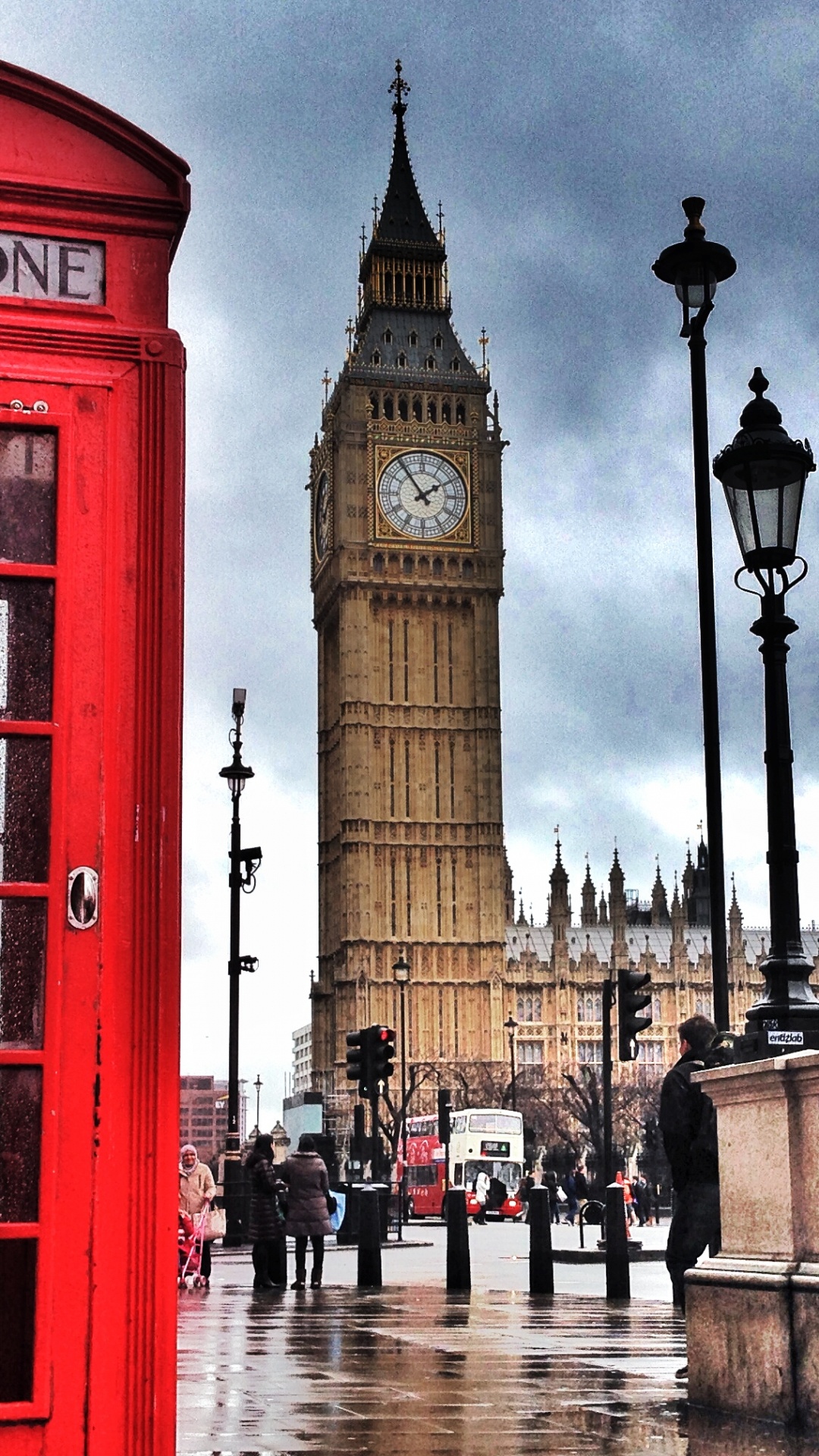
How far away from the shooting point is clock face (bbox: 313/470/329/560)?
82.3 m

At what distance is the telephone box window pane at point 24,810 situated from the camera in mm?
2920

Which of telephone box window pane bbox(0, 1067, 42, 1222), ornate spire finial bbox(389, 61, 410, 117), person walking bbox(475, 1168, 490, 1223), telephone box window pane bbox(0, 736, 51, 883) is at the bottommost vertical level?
person walking bbox(475, 1168, 490, 1223)

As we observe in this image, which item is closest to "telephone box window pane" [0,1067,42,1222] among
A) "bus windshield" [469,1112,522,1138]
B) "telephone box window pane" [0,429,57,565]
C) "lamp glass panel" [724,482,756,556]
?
"telephone box window pane" [0,429,57,565]

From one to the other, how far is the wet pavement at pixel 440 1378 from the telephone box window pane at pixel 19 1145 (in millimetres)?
2668

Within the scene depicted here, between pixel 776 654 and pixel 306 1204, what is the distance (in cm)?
953

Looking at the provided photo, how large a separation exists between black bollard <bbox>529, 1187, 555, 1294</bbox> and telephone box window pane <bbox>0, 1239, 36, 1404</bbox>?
12.1 metres

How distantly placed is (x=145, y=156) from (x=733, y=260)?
7.48 m

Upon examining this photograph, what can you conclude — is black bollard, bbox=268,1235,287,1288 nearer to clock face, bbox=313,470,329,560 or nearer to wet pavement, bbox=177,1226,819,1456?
wet pavement, bbox=177,1226,819,1456

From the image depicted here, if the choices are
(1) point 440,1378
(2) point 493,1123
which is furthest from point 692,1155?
(2) point 493,1123

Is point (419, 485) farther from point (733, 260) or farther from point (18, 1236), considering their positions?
point (18, 1236)

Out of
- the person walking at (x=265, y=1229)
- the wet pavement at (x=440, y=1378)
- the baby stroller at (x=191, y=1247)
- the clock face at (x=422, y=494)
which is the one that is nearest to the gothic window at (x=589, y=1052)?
the clock face at (x=422, y=494)

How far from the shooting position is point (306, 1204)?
50.7 ft

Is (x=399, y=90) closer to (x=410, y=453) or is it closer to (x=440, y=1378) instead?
(x=410, y=453)

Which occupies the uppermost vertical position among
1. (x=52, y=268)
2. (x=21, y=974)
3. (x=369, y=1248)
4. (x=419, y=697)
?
(x=419, y=697)
